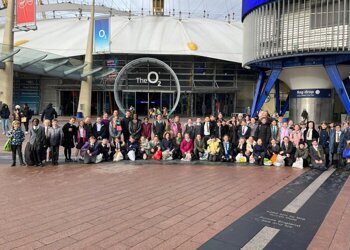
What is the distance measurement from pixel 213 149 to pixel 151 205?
5.67m

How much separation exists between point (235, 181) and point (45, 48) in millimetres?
38111

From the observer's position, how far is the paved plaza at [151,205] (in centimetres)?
465

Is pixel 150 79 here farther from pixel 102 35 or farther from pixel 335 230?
pixel 335 230

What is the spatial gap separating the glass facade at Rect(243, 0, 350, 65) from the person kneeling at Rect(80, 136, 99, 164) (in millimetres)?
15965

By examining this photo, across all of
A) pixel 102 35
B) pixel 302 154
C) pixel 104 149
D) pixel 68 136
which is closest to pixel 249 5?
pixel 102 35

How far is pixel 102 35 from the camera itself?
3303 cm

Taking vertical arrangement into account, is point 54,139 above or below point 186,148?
above

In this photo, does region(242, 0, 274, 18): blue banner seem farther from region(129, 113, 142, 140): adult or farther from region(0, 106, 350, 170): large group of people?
region(129, 113, 142, 140): adult

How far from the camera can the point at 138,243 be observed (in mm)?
4488

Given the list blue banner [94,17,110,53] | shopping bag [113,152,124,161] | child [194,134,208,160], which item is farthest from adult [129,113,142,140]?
blue banner [94,17,110,53]

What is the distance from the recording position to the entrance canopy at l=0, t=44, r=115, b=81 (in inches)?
917

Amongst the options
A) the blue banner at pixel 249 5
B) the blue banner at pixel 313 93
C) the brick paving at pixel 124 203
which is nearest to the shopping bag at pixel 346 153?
the brick paving at pixel 124 203

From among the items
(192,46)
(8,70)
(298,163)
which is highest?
(192,46)

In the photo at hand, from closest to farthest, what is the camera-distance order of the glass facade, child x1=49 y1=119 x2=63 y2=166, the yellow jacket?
child x1=49 y1=119 x2=63 y2=166, the yellow jacket, the glass facade
